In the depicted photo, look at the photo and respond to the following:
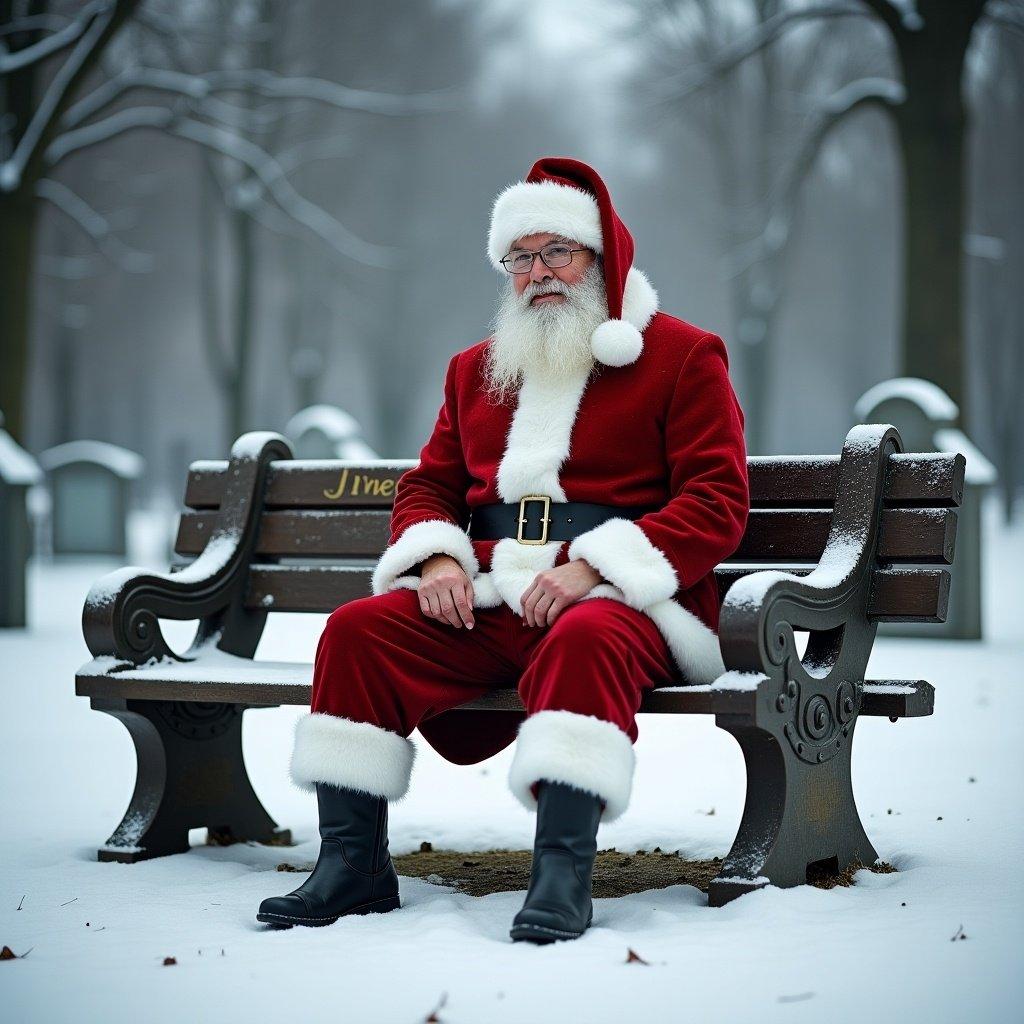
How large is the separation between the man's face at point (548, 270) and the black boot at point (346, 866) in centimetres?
144

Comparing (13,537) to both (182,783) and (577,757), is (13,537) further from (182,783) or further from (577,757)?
(577,757)

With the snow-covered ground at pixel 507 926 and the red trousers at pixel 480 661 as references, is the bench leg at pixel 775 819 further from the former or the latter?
the red trousers at pixel 480 661

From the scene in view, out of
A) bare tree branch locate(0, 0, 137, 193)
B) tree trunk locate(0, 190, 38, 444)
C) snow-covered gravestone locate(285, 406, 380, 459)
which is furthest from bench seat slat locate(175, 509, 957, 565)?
bare tree branch locate(0, 0, 137, 193)

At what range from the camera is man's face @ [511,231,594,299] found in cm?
428

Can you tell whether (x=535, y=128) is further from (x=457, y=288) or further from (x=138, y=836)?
(x=138, y=836)

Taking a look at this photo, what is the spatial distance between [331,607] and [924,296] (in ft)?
30.1

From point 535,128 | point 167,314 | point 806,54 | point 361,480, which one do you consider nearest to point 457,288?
point 535,128

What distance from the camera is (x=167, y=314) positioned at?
37156 millimetres

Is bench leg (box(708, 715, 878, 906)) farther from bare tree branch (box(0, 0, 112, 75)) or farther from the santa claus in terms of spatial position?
bare tree branch (box(0, 0, 112, 75))

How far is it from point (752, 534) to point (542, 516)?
73 centimetres

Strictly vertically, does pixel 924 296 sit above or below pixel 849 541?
above

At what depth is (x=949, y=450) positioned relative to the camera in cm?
1062

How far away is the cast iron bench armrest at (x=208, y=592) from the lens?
4.50 m

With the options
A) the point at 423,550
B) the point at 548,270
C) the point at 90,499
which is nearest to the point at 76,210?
the point at 90,499
